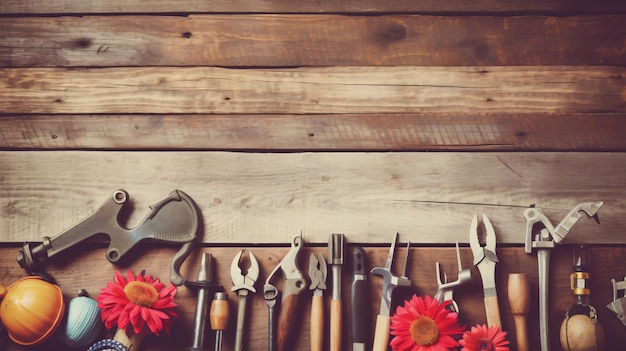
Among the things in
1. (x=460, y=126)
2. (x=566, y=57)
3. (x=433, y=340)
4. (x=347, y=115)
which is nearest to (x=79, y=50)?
(x=347, y=115)

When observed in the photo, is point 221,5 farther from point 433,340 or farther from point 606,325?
point 606,325

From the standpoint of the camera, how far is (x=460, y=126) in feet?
5.87

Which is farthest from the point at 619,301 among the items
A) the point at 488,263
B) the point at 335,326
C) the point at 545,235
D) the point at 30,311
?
the point at 30,311

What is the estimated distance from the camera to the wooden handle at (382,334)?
1.62 m

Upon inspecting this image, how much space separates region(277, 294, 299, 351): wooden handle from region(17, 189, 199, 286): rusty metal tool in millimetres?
311

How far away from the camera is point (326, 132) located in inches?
70.6

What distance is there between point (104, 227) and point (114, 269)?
0.13 metres

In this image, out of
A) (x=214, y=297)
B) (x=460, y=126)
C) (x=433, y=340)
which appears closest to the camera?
(x=433, y=340)

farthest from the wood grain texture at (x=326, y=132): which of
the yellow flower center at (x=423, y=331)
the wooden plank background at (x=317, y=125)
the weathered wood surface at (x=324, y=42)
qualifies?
the yellow flower center at (x=423, y=331)

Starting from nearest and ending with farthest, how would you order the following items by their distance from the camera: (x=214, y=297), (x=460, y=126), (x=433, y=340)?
(x=433, y=340)
(x=214, y=297)
(x=460, y=126)

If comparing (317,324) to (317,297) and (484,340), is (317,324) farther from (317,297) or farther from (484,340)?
(484,340)

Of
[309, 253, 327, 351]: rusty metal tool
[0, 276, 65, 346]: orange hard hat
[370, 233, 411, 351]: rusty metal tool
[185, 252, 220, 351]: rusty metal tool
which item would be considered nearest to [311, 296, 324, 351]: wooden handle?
[309, 253, 327, 351]: rusty metal tool

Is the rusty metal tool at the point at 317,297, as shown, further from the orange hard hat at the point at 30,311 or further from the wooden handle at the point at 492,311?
the orange hard hat at the point at 30,311

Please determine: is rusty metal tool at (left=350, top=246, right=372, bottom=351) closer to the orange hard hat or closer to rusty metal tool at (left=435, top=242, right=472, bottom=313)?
rusty metal tool at (left=435, top=242, right=472, bottom=313)
